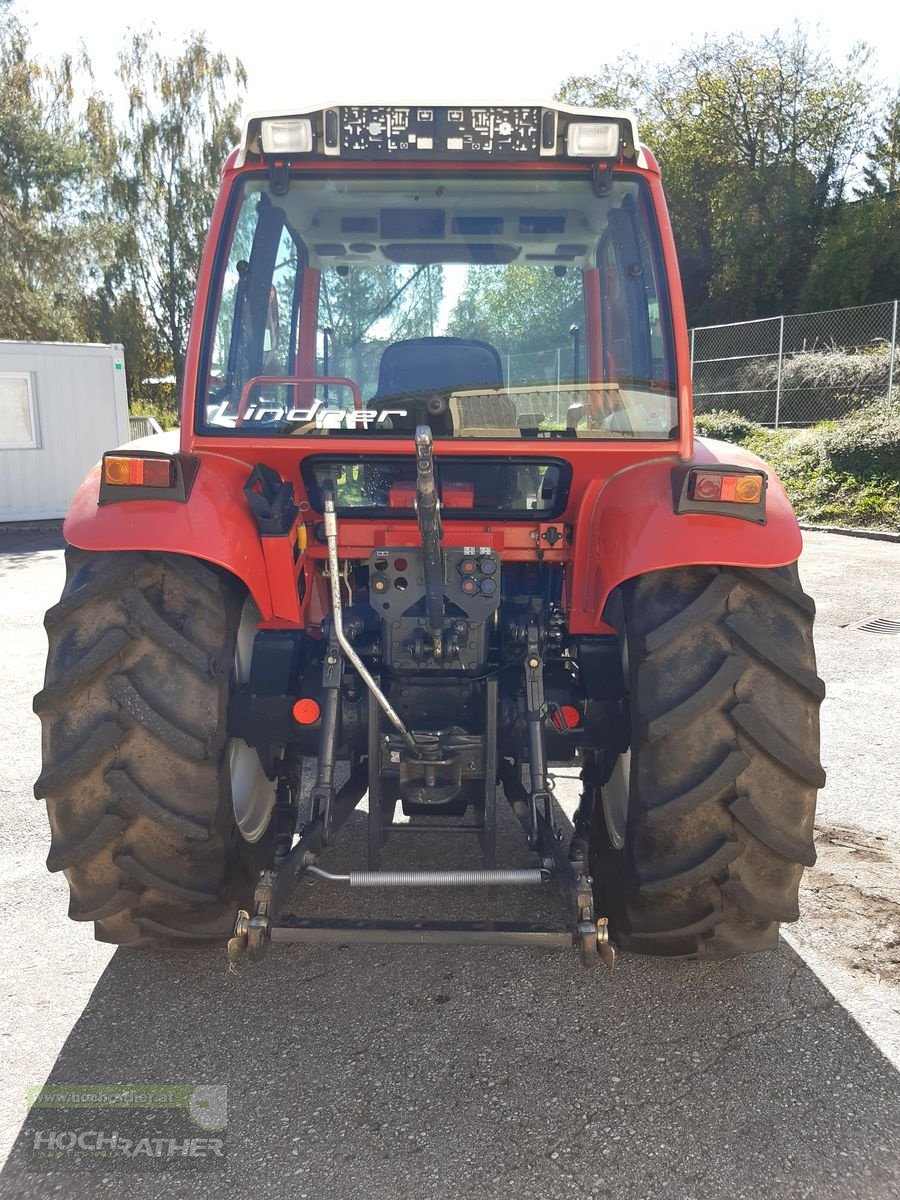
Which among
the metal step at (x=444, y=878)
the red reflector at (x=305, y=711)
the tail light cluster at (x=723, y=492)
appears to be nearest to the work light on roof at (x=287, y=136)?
the tail light cluster at (x=723, y=492)

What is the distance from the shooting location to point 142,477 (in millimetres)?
2807

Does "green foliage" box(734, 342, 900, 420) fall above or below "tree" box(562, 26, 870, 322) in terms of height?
below

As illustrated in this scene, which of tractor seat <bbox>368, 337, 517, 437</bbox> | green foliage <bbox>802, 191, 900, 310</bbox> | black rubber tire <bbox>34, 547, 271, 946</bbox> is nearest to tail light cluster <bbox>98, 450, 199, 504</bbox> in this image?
black rubber tire <bbox>34, 547, 271, 946</bbox>

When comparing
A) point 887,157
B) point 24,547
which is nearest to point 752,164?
point 887,157

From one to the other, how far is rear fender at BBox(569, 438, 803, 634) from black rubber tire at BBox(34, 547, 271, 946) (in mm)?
1148

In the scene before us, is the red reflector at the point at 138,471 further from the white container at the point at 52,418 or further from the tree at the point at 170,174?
the tree at the point at 170,174

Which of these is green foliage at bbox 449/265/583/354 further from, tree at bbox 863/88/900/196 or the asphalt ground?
tree at bbox 863/88/900/196

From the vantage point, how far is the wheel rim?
3.20 metres

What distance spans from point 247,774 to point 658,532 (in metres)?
1.58

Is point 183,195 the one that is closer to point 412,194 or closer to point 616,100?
point 616,100

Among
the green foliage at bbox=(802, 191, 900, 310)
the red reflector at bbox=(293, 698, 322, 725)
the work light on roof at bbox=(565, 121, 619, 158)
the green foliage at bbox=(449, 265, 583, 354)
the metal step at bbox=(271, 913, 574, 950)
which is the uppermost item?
the green foliage at bbox=(802, 191, 900, 310)

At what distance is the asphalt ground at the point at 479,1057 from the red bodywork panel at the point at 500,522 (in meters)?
1.14

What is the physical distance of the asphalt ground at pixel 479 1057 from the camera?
2.31m

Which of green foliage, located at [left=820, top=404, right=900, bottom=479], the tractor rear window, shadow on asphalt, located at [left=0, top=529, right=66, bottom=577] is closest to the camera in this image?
the tractor rear window
